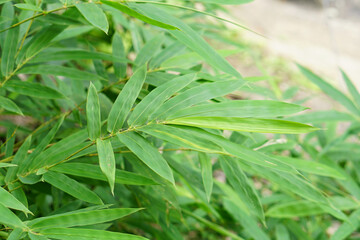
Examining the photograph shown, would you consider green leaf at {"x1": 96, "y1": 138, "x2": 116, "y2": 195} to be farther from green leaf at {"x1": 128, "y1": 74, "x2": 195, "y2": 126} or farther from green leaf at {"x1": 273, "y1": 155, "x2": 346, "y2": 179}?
green leaf at {"x1": 273, "y1": 155, "x2": 346, "y2": 179}

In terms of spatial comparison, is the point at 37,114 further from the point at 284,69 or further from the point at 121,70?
the point at 284,69

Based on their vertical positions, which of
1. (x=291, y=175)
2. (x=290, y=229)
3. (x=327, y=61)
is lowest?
(x=327, y=61)

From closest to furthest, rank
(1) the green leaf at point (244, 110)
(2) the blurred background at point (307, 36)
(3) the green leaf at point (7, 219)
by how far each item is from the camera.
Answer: (3) the green leaf at point (7, 219) < (1) the green leaf at point (244, 110) < (2) the blurred background at point (307, 36)

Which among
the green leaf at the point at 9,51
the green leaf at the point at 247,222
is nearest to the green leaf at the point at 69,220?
the green leaf at the point at 9,51

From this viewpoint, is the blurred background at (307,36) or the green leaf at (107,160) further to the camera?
the blurred background at (307,36)

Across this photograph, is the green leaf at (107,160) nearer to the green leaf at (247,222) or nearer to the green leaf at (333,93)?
the green leaf at (247,222)

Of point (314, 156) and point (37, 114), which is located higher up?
point (37, 114)

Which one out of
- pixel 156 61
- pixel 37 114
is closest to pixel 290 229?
pixel 156 61
